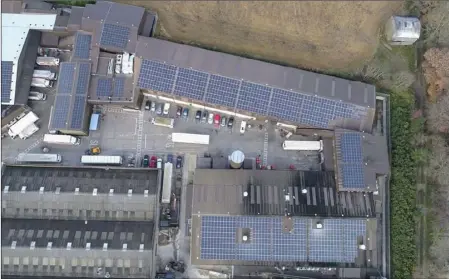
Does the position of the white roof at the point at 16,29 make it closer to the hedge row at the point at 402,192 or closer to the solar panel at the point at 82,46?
the solar panel at the point at 82,46

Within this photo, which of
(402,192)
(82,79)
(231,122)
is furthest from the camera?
(231,122)

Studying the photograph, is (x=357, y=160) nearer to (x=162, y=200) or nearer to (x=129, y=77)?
(x=162, y=200)

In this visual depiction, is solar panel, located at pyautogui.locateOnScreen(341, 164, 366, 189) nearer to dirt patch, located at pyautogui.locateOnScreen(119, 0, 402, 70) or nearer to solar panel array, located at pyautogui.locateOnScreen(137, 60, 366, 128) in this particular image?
solar panel array, located at pyautogui.locateOnScreen(137, 60, 366, 128)

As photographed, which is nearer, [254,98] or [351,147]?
[351,147]

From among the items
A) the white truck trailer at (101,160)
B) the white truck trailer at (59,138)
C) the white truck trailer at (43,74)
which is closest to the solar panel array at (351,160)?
the white truck trailer at (101,160)

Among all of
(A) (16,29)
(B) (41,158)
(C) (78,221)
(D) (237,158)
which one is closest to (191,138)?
(D) (237,158)

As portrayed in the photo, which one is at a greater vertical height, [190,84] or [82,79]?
[190,84]

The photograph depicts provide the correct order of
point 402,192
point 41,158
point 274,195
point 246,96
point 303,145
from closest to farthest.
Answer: point 274,195 < point 402,192 < point 246,96 < point 41,158 < point 303,145

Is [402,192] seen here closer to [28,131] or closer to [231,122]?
[231,122]
